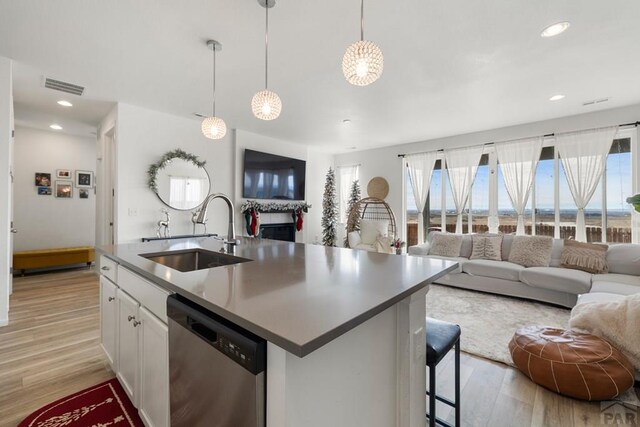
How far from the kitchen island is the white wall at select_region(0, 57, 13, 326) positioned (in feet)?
8.29

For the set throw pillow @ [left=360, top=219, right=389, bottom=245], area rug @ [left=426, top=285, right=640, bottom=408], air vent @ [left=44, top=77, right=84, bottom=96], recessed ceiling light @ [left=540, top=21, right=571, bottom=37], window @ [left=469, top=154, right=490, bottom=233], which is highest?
recessed ceiling light @ [left=540, top=21, right=571, bottom=37]

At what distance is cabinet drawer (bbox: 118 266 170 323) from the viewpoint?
127cm

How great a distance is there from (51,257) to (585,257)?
8.42 meters

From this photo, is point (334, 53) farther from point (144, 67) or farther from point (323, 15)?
point (144, 67)

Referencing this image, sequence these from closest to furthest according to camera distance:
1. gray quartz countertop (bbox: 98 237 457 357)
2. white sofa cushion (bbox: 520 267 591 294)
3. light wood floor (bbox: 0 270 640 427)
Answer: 1. gray quartz countertop (bbox: 98 237 457 357)
2. light wood floor (bbox: 0 270 640 427)
3. white sofa cushion (bbox: 520 267 591 294)

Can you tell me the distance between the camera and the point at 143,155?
4109 mm

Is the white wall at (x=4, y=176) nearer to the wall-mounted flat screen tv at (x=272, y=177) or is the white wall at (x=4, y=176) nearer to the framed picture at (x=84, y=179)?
the wall-mounted flat screen tv at (x=272, y=177)

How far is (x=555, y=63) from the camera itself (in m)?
2.76

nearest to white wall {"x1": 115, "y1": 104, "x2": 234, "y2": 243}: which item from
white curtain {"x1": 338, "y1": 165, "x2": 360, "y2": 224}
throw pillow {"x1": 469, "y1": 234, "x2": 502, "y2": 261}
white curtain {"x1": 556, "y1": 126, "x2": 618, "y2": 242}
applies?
white curtain {"x1": 338, "y1": 165, "x2": 360, "y2": 224}

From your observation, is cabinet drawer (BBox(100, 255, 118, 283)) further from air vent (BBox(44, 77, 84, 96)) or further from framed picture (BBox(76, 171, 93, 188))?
framed picture (BBox(76, 171, 93, 188))

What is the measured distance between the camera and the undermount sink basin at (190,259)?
1.83 metres

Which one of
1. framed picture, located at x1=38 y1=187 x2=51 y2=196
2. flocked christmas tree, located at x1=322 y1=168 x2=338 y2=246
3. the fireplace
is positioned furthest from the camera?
flocked christmas tree, located at x1=322 y1=168 x2=338 y2=246

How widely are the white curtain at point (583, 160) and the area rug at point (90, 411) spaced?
5885 millimetres

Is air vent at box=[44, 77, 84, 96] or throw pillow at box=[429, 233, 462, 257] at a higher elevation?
air vent at box=[44, 77, 84, 96]
